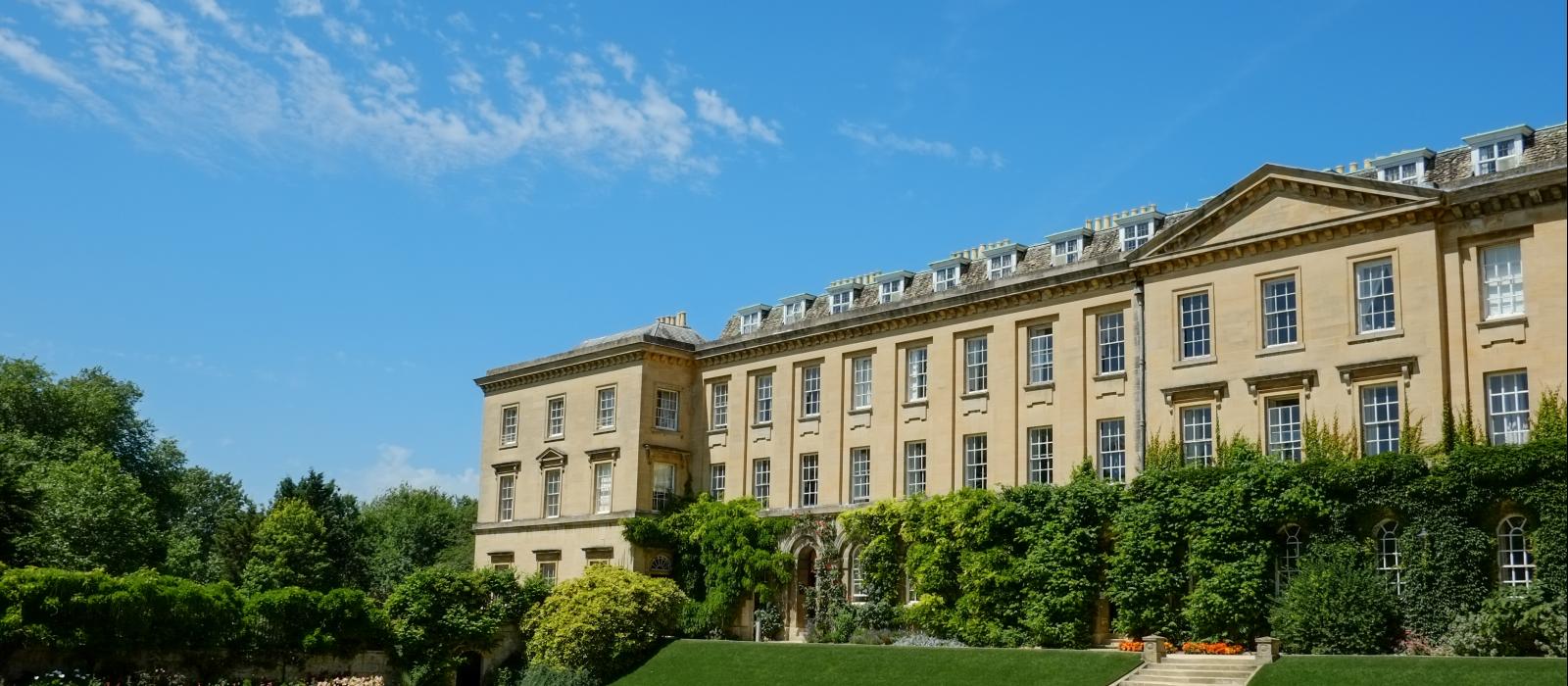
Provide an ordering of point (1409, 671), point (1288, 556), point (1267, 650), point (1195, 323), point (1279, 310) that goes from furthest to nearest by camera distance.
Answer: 1. point (1195, 323)
2. point (1279, 310)
3. point (1288, 556)
4. point (1267, 650)
5. point (1409, 671)

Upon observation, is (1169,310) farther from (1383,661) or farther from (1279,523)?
(1383,661)

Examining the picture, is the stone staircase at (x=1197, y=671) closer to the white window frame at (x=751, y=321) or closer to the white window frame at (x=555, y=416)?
the white window frame at (x=751, y=321)

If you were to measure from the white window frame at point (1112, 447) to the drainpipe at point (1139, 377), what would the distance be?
2.26 feet

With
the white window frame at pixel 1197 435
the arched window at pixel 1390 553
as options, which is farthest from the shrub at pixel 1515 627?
the white window frame at pixel 1197 435

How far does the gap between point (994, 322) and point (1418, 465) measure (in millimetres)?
12366

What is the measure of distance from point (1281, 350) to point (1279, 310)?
96cm

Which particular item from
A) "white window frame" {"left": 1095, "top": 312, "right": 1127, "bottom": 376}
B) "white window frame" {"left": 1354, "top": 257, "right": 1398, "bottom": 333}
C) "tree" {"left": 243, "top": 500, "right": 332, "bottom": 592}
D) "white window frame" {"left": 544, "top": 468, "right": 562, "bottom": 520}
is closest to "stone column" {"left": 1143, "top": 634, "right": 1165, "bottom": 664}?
"white window frame" {"left": 1095, "top": 312, "right": 1127, "bottom": 376}

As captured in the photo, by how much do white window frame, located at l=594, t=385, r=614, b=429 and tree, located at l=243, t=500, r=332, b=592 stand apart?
875 inches

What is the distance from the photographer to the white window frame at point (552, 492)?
159ft

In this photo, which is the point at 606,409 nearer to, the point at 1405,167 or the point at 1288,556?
the point at 1288,556

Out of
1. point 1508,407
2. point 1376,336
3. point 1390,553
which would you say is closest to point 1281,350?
point 1376,336

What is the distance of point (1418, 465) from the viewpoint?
28406 mm

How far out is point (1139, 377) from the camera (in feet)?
112

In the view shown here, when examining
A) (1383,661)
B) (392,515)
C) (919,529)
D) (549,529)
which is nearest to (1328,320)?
(1383,661)
